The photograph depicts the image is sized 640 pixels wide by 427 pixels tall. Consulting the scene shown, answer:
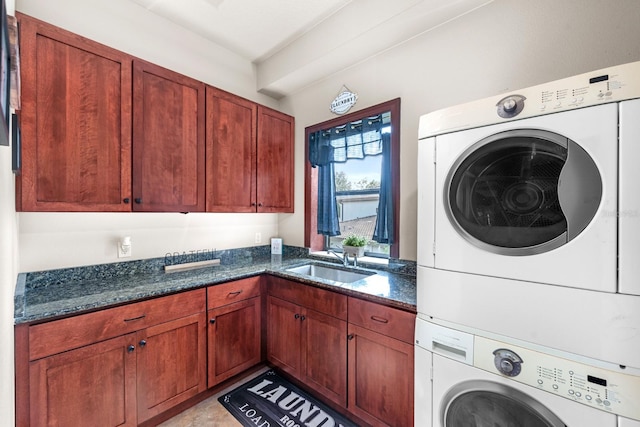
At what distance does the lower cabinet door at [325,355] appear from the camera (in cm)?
171

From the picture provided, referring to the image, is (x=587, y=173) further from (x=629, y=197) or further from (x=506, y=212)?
(x=506, y=212)

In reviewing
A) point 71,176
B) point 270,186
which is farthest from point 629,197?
point 71,176

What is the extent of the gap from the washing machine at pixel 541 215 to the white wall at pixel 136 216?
1928 millimetres

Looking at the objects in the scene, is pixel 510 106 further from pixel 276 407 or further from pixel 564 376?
pixel 276 407

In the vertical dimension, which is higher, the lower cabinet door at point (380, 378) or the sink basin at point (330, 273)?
the sink basin at point (330, 273)

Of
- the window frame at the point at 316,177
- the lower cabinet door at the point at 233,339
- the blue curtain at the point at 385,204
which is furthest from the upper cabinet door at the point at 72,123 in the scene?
the blue curtain at the point at 385,204

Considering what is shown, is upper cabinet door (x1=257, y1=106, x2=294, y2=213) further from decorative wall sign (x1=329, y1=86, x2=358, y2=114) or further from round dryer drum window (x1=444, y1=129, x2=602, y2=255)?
round dryer drum window (x1=444, y1=129, x2=602, y2=255)

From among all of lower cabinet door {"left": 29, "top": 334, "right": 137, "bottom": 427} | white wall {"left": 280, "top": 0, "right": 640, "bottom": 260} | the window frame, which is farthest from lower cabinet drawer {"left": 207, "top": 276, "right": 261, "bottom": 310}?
white wall {"left": 280, "top": 0, "right": 640, "bottom": 260}

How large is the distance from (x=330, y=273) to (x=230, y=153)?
Result: 134 centimetres

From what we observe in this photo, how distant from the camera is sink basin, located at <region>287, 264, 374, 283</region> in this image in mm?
2189

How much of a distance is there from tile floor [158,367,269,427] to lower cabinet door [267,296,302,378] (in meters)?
0.47

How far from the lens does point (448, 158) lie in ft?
3.85

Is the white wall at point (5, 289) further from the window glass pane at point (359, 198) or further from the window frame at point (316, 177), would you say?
the window glass pane at point (359, 198)

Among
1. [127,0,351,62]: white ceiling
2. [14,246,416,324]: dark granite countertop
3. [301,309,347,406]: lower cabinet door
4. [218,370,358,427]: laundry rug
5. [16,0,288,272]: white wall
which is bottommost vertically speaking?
[218,370,358,427]: laundry rug
